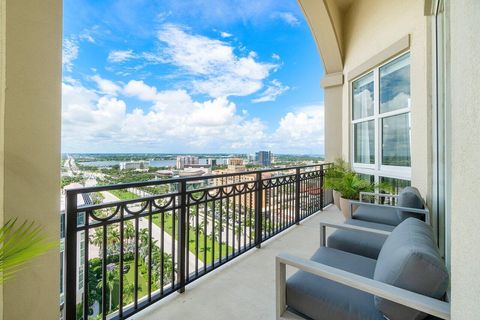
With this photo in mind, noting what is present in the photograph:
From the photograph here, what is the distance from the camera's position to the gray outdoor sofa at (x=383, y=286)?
90 cm

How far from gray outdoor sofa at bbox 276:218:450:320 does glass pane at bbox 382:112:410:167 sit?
2.39m

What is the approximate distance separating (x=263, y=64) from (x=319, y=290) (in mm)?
12524

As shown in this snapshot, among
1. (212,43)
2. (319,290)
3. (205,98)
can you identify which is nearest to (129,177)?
(319,290)

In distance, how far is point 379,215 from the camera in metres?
2.53

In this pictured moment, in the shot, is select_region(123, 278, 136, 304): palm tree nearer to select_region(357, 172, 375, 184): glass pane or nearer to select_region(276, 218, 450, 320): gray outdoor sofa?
select_region(276, 218, 450, 320): gray outdoor sofa

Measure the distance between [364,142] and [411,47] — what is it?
1847 millimetres

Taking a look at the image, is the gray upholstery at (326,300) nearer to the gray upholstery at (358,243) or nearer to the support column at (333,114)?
the gray upholstery at (358,243)

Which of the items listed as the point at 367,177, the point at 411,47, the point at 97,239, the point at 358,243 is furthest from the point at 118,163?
the point at 367,177

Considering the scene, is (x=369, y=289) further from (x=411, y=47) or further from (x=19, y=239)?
(x=411, y=47)

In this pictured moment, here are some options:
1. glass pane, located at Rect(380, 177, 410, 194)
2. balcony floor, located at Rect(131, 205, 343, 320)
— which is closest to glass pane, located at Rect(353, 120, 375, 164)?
glass pane, located at Rect(380, 177, 410, 194)

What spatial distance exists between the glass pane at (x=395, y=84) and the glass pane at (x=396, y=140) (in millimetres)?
196

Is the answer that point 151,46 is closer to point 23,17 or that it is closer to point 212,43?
point 212,43

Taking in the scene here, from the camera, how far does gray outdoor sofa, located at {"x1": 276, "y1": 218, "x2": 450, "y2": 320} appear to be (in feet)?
2.96

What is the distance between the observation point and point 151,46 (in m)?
10.7
